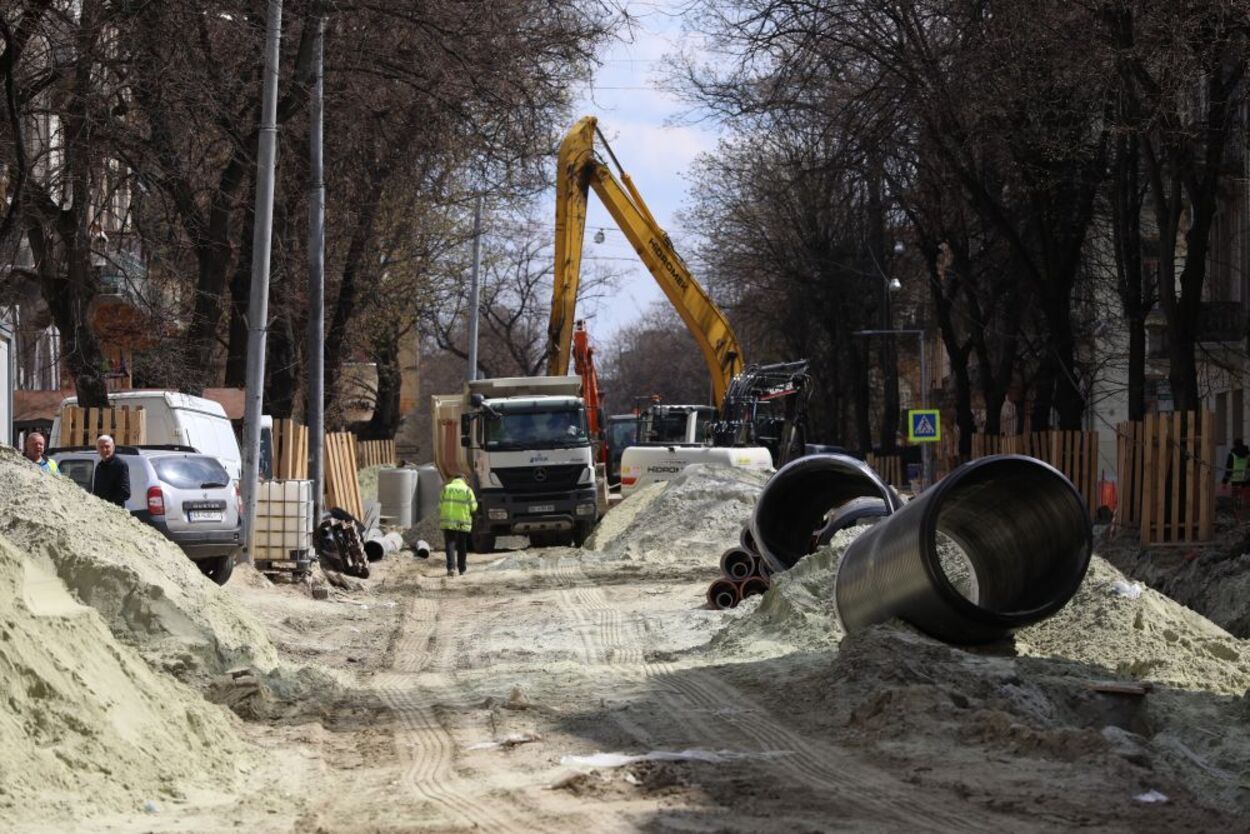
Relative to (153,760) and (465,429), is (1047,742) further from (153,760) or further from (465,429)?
(465,429)

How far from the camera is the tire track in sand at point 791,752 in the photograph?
799 cm

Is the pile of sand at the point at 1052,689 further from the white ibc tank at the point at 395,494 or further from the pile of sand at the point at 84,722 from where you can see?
→ the white ibc tank at the point at 395,494

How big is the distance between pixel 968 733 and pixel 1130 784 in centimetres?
135

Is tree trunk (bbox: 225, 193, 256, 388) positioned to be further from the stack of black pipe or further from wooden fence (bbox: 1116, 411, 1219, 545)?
wooden fence (bbox: 1116, 411, 1219, 545)

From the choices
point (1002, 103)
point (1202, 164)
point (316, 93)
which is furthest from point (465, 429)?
point (1202, 164)

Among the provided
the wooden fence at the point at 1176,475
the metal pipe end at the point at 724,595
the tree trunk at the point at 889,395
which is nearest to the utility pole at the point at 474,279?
the tree trunk at the point at 889,395

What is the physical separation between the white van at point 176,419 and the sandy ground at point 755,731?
27.3 feet

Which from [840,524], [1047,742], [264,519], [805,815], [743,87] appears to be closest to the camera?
[805,815]

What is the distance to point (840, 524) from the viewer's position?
19.0 meters

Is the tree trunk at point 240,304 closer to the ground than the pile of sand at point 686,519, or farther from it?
farther from it

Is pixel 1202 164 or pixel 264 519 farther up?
pixel 1202 164

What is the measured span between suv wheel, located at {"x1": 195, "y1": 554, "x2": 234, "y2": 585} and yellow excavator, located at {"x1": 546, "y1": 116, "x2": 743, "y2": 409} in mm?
14158

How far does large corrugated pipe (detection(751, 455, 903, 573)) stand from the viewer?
20453mm

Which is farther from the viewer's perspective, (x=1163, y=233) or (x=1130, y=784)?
(x=1163, y=233)
